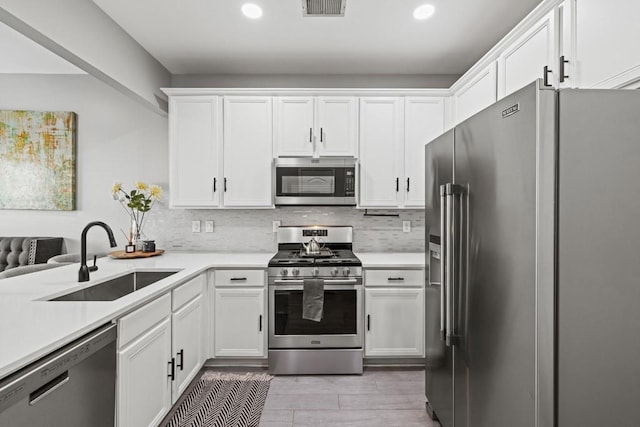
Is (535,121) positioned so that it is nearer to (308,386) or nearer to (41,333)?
(41,333)

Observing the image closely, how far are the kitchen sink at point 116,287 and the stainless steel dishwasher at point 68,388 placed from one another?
0.56 m

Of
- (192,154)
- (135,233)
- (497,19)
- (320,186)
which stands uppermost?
(497,19)

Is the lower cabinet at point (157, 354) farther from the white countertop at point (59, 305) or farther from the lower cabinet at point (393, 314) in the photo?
the lower cabinet at point (393, 314)

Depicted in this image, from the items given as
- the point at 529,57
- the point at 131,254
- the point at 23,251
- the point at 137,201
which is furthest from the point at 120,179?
the point at 529,57

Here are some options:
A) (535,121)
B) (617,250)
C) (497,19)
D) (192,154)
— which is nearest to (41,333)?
(535,121)

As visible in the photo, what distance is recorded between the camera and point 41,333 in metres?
1.24

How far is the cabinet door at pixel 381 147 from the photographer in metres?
3.28

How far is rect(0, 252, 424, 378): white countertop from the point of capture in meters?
1.15

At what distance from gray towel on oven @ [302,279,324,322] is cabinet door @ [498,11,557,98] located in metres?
1.92

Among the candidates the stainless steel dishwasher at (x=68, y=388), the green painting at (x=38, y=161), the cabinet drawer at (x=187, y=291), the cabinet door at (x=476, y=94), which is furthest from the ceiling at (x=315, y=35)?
the stainless steel dishwasher at (x=68, y=388)

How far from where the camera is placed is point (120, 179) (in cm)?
360

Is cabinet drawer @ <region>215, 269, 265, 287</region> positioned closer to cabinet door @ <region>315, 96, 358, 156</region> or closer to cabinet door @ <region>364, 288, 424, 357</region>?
cabinet door @ <region>364, 288, 424, 357</region>

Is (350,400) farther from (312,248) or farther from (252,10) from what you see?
(252,10)

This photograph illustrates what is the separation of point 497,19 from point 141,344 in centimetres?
309
